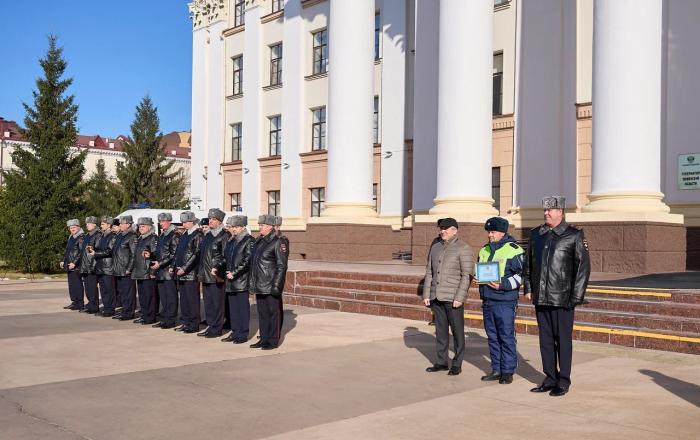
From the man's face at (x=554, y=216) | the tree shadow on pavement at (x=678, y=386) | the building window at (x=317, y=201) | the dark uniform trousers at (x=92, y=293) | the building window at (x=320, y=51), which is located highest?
the building window at (x=320, y=51)

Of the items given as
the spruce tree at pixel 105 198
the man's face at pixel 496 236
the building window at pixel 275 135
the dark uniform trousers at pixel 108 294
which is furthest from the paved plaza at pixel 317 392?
the spruce tree at pixel 105 198

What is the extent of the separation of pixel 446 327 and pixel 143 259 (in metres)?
6.65

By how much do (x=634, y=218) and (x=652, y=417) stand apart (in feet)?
32.1

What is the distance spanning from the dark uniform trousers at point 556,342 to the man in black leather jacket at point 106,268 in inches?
369

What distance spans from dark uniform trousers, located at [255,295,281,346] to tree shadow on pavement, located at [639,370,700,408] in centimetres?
477

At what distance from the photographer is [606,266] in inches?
629

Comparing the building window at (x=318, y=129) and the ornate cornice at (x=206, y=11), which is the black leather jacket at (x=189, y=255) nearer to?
the building window at (x=318, y=129)

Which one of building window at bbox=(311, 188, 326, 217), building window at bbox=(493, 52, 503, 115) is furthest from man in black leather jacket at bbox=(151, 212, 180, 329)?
building window at bbox=(311, 188, 326, 217)

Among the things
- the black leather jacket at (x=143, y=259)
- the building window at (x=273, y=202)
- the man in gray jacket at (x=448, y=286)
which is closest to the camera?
the man in gray jacket at (x=448, y=286)

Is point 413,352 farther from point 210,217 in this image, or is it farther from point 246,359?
point 210,217

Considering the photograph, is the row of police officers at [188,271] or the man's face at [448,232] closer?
the man's face at [448,232]

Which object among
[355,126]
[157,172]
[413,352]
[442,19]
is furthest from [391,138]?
[157,172]

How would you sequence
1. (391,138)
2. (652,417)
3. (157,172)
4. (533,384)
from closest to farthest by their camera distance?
(652,417) → (533,384) → (391,138) → (157,172)

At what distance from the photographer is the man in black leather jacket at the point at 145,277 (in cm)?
1345
